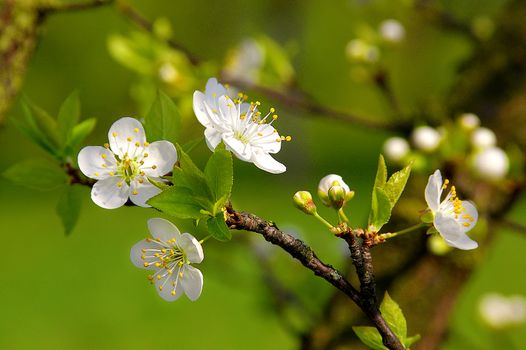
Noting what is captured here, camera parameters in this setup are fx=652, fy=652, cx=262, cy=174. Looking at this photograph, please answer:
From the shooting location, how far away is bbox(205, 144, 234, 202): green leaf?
0.46 meters

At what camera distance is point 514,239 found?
4.53 meters

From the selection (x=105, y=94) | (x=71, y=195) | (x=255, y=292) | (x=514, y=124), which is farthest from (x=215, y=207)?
(x=105, y=94)

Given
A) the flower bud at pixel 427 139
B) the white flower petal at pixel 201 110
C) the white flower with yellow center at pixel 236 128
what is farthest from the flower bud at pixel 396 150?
the white flower petal at pixel 201 110

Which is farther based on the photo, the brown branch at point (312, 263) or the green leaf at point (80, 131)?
the green leaf at point (80, 131)

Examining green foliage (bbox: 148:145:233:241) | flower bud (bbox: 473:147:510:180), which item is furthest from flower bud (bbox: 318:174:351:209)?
flower bud (bbox: 473:147:510:180)

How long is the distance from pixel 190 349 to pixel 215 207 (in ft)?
8.60

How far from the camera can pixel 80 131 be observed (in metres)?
0.62

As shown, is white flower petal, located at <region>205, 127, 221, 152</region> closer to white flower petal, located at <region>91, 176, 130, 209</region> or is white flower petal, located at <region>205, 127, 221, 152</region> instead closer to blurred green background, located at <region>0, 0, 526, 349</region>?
white flower petal, located at <region>91, 176, 130, 209</region>

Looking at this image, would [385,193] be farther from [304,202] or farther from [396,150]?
[396,150]

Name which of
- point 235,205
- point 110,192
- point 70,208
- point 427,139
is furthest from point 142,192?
point 235,205

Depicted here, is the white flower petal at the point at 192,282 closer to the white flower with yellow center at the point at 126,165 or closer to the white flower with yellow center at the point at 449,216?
the white flower with yellow center at the point at 126,165

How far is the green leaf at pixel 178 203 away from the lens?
0.45 m

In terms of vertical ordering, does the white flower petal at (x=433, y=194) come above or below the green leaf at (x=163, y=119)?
above

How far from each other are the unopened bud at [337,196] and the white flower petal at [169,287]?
0.45ft
